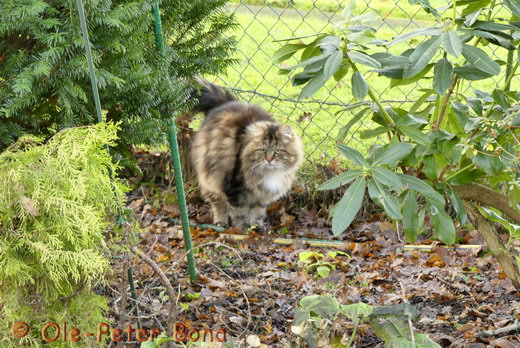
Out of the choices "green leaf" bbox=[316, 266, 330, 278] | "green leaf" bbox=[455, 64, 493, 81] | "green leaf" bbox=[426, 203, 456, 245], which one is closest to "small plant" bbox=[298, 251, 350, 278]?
"green leaf" bbox=[316, 266, 330, 278]

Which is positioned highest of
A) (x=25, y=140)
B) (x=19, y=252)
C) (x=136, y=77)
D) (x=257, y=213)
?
(x=136, y=77)

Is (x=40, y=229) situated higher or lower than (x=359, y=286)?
higher

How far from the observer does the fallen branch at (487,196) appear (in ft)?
8.74

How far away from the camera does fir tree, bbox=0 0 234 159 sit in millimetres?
2137

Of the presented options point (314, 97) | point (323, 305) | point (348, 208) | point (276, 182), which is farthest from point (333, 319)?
point (314, 97)

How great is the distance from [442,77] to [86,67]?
1.12m

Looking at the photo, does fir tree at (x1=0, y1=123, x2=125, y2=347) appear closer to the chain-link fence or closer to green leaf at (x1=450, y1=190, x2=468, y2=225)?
green leaf at (x1=450, y1=190, x2=468, y2=225)

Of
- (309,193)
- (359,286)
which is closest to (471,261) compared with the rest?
(359,286)

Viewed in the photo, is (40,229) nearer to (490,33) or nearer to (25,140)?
(25,140)

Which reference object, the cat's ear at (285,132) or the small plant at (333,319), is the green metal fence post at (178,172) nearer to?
the small plant at (333,319)

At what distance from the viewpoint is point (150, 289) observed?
2.98 metres

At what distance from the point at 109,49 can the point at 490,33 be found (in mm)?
1243

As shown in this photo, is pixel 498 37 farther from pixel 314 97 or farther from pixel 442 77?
pixel 314 97

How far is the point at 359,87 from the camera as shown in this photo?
2.36 m
